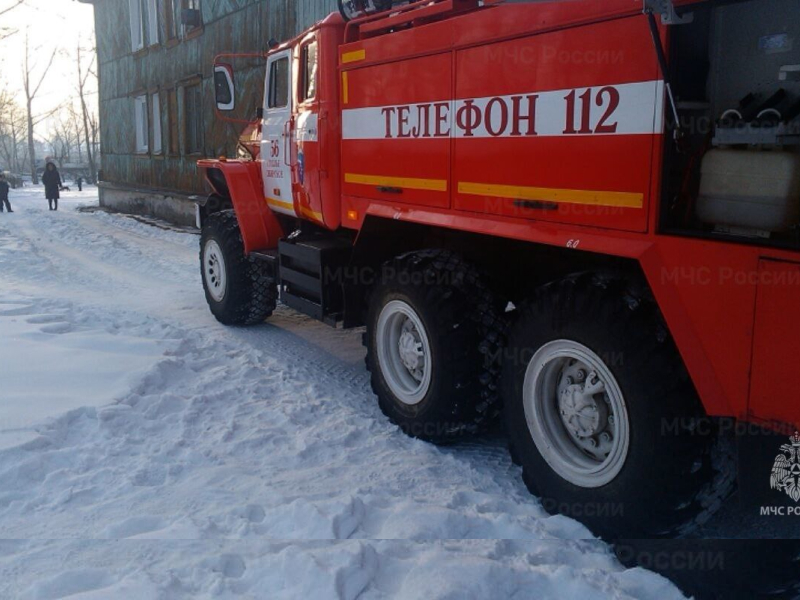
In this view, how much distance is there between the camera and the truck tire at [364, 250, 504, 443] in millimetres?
4133

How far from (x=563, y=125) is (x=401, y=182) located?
1.40 metres

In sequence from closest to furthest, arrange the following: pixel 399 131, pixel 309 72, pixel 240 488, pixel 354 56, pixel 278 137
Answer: pixel 240 488 → pixel 399 131 → pixel 354 56 → pixel 309 72 → pixel 278 137

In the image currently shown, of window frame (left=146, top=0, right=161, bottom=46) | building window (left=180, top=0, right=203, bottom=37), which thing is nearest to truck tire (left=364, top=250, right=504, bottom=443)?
building window (left=180, top=0, right=203, bottom=37)

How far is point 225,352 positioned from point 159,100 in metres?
15.9

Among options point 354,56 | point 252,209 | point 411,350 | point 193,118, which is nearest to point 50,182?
point 193,118

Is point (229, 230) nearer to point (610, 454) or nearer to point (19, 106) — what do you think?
point (610, 454)

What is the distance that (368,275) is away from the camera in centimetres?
534

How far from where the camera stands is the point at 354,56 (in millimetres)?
4906

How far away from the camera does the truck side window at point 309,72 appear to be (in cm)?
548

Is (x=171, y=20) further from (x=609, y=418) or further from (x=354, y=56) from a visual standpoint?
(x=609, y=418)

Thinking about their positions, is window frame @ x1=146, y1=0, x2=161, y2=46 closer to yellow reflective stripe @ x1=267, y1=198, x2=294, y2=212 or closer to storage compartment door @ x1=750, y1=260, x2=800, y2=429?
yellow reflective stripe @ x1=267, y1=198, x2=294, y2=212

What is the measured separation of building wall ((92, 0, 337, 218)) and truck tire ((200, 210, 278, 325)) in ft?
19.6

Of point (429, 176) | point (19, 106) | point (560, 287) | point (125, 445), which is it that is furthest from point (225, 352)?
point (19, 106)

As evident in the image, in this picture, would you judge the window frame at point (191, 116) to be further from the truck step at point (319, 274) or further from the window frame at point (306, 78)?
the truck step at point (319, 274)
